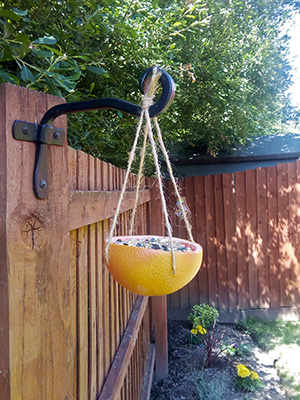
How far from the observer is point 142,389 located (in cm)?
224

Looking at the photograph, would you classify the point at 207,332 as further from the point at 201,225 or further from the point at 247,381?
the point at 201,225

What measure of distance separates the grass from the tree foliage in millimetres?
2584

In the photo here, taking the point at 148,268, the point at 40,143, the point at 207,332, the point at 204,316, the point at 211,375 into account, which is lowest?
the point at 211,375

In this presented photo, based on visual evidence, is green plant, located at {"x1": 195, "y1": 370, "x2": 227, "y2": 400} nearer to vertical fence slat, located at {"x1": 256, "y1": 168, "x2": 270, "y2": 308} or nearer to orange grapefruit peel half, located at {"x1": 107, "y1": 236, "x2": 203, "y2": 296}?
vertical fence slat, located at {"x1": 256, "y1": 168, "x2": 270, "y2": 308}

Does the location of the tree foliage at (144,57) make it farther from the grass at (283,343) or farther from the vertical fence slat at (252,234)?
the grass at (283,343)

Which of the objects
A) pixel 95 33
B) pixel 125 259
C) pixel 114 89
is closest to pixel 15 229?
pixel 125 259

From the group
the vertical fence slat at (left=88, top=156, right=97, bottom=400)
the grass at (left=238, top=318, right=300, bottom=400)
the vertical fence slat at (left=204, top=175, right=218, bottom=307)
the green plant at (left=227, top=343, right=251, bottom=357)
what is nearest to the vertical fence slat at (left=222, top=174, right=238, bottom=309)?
the vertical fence slat at (left=204, top=175, right=218, bottom=307)

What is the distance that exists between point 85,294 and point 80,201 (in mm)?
319

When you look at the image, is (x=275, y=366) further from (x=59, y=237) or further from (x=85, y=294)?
(x=59, y=237)

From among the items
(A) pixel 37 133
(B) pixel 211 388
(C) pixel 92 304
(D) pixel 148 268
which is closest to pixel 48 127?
(A) pixel 37 133

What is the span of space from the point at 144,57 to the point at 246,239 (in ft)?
9.50

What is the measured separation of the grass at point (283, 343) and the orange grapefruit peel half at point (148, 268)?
8.42 feet

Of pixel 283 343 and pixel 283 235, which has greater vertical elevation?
pixel 283 235

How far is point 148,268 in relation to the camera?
0.69 metres
